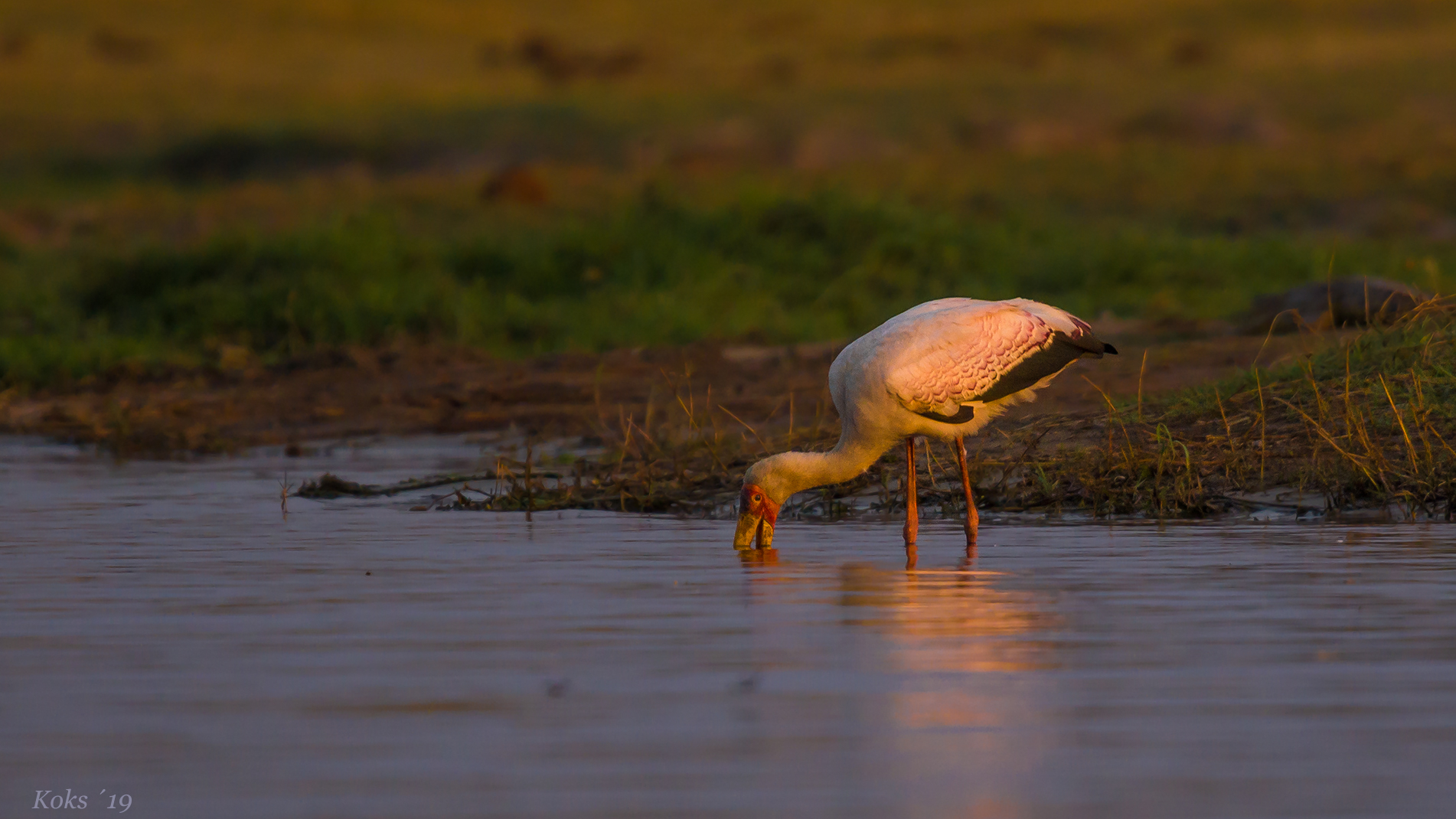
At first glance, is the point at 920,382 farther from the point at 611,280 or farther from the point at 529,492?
the point at 611,280

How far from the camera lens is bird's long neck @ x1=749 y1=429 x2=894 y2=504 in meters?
7.88

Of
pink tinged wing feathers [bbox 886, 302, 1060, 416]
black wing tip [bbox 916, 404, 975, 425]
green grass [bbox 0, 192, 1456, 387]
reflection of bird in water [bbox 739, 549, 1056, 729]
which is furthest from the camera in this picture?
green grass [bbox 0, 192, 1456, 387]

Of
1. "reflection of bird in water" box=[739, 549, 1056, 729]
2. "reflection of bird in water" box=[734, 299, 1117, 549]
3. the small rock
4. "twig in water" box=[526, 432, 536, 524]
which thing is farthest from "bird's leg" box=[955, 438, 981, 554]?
the small rock

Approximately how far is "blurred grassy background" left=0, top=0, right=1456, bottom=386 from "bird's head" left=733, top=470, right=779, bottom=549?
514cm

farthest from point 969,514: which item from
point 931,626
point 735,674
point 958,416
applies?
point 735,674

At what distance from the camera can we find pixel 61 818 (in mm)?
3715

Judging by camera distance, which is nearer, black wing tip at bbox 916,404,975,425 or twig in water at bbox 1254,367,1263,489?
black wing tip at bbox 916,404,975,425

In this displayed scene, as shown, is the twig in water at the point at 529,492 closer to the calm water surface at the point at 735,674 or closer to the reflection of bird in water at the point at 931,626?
the calm water surface at the point at 735,674

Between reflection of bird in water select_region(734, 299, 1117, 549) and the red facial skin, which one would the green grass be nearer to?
reflection of bird in water select_region(734, 299, 1117, 549)

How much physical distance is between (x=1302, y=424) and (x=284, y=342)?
384 inches

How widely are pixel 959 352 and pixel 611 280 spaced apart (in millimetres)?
11567

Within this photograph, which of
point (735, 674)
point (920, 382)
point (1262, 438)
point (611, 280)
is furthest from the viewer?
point (611, 280)

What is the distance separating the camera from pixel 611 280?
19.1 m

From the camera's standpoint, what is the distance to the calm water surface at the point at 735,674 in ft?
12.7
